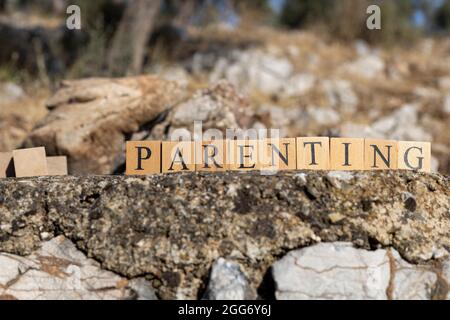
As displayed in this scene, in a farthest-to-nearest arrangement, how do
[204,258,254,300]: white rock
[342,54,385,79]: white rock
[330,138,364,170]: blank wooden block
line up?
[342,54,385,79]: white rock
[330,138,364,170]: blank wooden block
[204,258,254,300]: white rock

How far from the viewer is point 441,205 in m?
2.31

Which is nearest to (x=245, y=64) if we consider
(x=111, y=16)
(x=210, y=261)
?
(x=111, y=16)

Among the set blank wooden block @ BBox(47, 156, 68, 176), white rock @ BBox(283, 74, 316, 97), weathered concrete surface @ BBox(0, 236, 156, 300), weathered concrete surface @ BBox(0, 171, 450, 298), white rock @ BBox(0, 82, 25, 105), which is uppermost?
white rock @ BBox(283, 74, 316, 97)

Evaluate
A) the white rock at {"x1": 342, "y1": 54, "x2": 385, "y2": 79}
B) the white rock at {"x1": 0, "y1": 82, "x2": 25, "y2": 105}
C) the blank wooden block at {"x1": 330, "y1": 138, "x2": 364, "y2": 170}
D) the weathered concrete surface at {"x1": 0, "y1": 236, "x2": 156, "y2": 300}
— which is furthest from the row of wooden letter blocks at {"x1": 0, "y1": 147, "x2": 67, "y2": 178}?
the white rock at {"x1": 342, "y1": 54, "x2": 385, "y2": 79}

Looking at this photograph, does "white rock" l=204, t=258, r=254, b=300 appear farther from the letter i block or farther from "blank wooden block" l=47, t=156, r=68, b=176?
"blank wooden block" l=47, t=156, r=68, b=176

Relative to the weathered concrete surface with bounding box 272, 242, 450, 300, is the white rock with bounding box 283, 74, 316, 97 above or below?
above

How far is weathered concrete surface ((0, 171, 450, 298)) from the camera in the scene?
205 centimetres

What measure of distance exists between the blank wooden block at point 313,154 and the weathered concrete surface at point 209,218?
0.15 metres

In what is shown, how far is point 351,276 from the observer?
1989 millimetres

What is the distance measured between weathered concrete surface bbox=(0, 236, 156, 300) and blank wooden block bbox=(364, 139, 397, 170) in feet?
3.60

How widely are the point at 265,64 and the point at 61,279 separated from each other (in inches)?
222

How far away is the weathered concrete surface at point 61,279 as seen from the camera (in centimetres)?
199

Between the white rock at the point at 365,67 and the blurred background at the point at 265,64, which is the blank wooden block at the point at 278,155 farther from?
the white rock at the point at 365,67

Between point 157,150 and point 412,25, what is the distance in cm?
932
